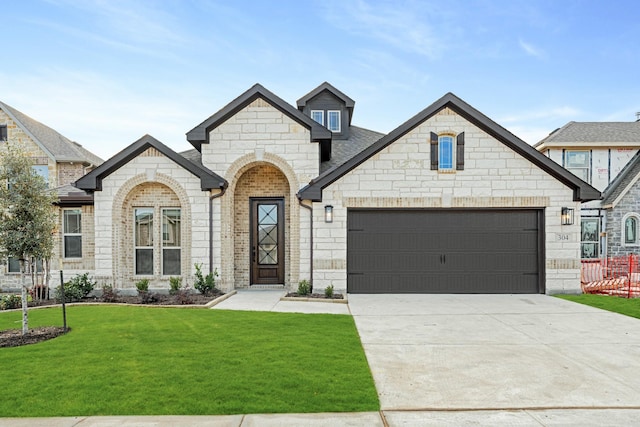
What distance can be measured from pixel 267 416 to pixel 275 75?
545 inches

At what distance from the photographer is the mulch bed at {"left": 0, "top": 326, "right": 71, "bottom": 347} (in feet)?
20.4

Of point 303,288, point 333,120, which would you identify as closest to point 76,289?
point 303,288

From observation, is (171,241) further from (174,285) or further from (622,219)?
(622,219)

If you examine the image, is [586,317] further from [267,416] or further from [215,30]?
[215,30]

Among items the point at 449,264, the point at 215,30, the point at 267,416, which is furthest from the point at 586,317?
the point at 215,30

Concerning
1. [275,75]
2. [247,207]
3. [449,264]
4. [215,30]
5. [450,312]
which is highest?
[215,30]

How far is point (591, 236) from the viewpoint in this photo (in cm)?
1588

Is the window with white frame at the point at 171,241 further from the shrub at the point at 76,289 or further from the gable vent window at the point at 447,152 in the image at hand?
the gable vent window at the point at 447,152

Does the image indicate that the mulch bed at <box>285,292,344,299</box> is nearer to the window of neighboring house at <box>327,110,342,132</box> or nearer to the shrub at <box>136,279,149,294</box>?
the shrub at <box>136,279,149,294</box>

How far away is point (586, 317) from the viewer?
812 centimetres

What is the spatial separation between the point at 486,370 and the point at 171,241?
9738 mm

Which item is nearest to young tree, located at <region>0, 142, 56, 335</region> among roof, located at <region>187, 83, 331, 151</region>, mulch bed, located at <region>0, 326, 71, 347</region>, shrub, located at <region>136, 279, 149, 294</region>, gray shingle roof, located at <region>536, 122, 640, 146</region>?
mulch bed, located at <region>0, 326, 71, 347</region>

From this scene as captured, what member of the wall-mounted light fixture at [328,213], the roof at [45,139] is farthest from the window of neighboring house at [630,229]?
the roof at [45,139]

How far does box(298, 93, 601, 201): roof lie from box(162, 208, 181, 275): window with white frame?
13.6 feet
